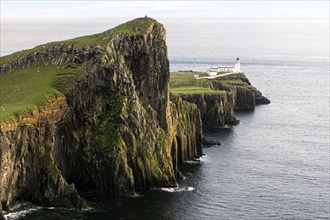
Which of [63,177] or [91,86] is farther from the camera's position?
[91,86]

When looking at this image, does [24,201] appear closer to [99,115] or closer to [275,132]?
[99,115]

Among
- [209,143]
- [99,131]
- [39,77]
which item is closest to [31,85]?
[39,77]

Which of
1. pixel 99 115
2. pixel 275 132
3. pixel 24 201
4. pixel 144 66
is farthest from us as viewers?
pixel 275 132

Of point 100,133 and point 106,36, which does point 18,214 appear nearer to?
point 100,133

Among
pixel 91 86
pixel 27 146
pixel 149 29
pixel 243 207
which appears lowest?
pixel 243 207

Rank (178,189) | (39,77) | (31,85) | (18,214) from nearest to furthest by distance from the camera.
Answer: (18,214)
(178,189)
(31,85)
(39,77)

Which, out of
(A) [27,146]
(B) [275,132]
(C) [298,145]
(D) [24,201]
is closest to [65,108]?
(A) [27,146]
